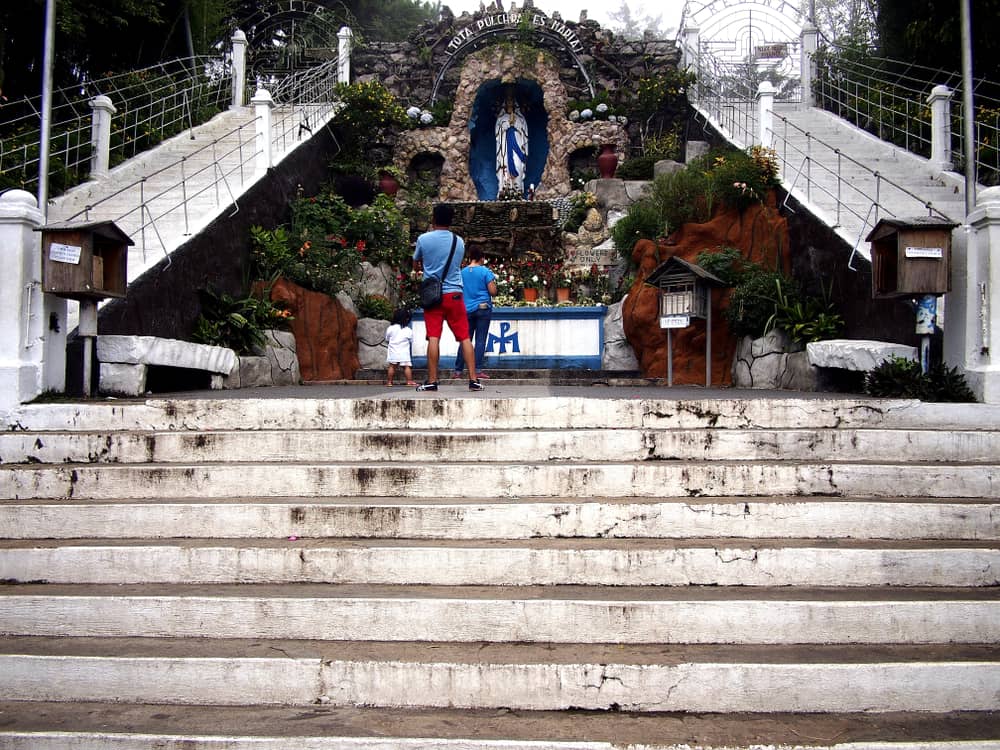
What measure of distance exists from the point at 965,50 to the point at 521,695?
630cm

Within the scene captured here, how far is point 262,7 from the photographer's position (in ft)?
87.9

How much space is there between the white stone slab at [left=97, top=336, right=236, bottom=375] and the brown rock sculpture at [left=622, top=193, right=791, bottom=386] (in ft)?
19.9

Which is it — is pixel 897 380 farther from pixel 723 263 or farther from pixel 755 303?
Result: pixel 723 263

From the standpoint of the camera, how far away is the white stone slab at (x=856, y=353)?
23.6ft

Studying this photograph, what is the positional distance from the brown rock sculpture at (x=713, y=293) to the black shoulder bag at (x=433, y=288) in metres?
4.53

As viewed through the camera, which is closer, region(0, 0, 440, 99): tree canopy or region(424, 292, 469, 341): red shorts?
region(424, 292, 469, 341): red shorts

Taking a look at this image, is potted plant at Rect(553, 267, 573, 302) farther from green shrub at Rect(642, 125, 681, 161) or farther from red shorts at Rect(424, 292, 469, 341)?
red shorts at Rect(424, 292, 469, 341)

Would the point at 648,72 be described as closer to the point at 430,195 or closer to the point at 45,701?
the point at 430,195

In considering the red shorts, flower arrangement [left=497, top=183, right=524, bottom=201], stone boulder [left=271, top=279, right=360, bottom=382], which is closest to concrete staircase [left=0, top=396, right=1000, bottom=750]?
the red shorts

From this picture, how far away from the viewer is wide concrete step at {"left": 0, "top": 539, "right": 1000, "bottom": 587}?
4.25 m

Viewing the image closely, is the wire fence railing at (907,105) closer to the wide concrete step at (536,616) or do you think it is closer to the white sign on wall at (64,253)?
the wide concrete step at (536,616)

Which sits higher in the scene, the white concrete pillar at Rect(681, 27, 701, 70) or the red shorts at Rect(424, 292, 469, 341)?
the white concrete pillar at Rect(681, 27, 701, 70)

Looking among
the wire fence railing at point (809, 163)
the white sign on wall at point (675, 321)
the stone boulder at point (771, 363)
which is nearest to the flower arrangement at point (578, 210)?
the wire fence railing at point (809, 163)

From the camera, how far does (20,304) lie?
6.19 m
